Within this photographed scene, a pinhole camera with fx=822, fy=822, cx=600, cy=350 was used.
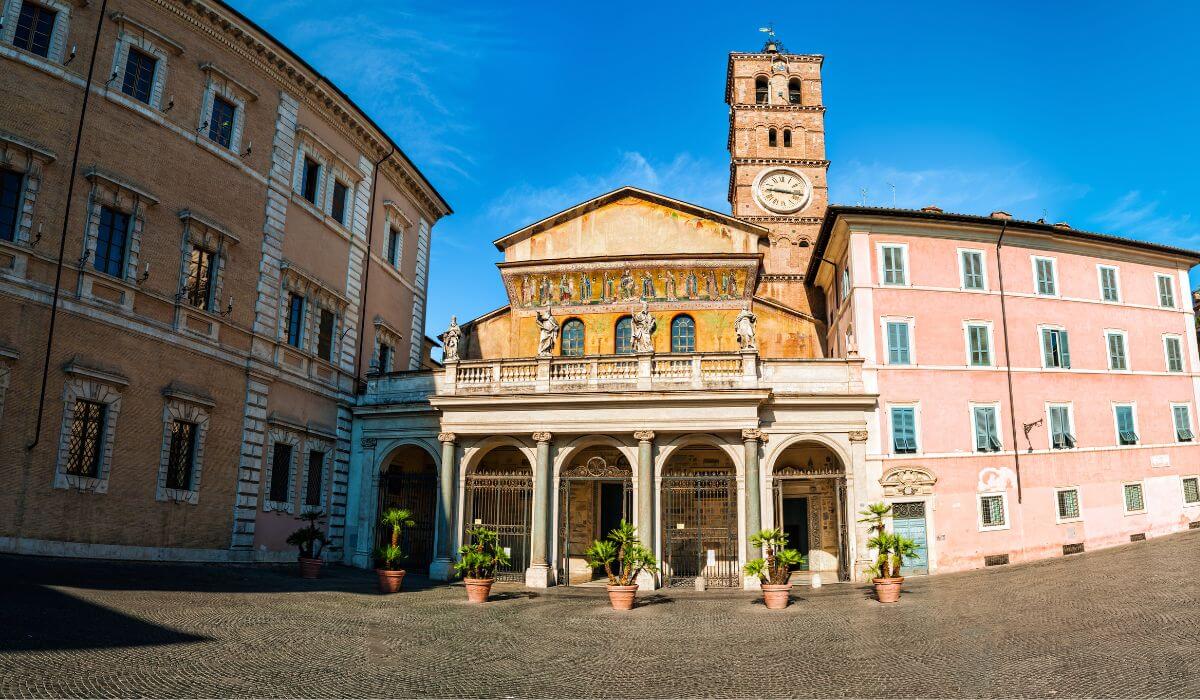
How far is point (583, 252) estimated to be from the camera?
103 ft

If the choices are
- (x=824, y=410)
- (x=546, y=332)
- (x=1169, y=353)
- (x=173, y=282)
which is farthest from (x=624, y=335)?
(x=1169, y=353)

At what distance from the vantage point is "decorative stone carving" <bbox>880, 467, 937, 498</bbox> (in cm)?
2416

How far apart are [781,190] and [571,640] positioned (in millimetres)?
37964

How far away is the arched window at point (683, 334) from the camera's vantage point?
2984 centimetres

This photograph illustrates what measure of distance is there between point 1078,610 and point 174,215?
22.0 metres

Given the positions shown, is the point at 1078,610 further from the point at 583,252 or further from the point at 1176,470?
the point at 583,252

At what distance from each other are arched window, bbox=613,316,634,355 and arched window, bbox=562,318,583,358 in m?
1.35

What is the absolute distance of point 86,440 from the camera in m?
18.0

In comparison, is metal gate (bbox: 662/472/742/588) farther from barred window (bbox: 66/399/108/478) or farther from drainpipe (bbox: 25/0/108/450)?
drainpipe (bbox: 25/0/108/450)

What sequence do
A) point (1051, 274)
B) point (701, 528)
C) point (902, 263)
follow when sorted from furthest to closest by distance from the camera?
1. point (1051, 274)
2. point (902, 263)
3. point (701, 528)

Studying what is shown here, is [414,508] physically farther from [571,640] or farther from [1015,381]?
[1015,381]

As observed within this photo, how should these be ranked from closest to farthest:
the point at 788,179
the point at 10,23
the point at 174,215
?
the point at 10,23, the point at 174,215, the point at 788,179

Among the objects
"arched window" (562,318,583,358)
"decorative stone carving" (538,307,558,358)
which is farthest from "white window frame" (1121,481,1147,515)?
"decorative stone carving" (538,307,558,358)

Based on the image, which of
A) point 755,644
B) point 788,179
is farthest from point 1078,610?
point 788,179
